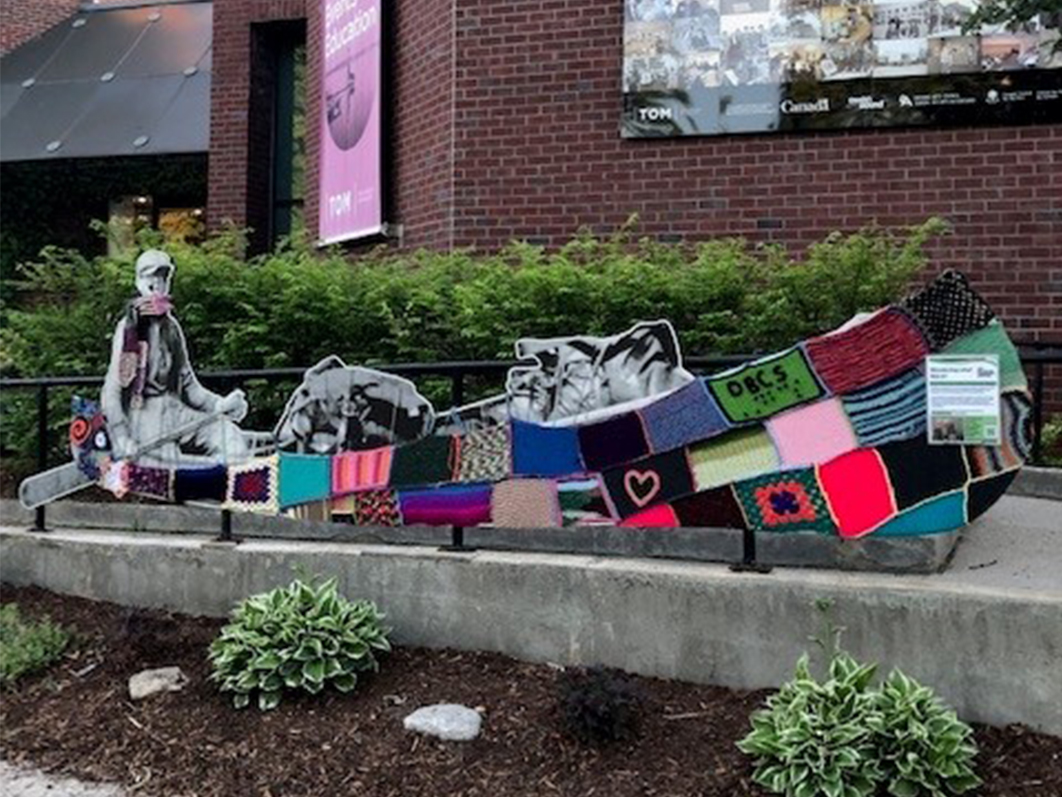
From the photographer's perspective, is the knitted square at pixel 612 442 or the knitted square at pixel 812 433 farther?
the knitted square at pixel 612 442

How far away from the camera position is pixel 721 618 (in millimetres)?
4027

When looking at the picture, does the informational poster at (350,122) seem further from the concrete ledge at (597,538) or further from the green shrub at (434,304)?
the concrete ledge at (597,538)

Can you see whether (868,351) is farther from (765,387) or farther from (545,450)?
(545,450)

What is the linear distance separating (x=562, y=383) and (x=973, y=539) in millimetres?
1801

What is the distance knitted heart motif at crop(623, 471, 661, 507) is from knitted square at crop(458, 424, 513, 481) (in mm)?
498

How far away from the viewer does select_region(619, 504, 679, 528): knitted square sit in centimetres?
432

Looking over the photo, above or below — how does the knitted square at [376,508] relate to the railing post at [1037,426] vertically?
below

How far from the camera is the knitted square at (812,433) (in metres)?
4.07

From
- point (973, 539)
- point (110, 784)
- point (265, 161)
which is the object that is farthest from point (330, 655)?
point (265, 161)

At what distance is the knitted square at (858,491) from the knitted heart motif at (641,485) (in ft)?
2.02

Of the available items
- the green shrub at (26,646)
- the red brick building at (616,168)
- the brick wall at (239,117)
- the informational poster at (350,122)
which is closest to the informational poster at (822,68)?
the red brick building at (616,168)

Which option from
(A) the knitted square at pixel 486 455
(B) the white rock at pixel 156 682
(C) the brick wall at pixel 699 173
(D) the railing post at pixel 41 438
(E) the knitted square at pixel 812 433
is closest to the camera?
(E) the knitted square at pixel 812 433

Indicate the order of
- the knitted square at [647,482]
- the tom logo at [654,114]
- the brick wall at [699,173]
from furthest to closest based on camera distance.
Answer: the tom logo at [654,114]
the brick wall at [699,173]
the knitted square at [647,482]

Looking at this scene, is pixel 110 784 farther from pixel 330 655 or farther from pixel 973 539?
pixel 973 539
